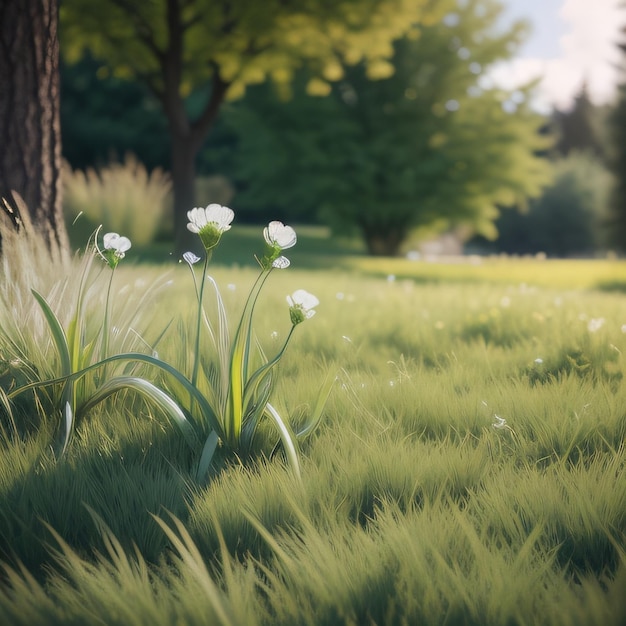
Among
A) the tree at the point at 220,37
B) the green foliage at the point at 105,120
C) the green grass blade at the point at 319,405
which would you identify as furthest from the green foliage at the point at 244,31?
the green foliage at the point at 105,120

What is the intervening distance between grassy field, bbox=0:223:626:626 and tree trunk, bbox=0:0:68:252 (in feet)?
3.39

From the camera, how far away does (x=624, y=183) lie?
23.8 metres

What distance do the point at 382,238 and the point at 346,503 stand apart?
51.9 feet

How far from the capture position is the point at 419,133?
16109 millimetres

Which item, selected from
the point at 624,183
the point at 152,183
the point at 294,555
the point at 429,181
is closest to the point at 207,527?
the point at 294,555

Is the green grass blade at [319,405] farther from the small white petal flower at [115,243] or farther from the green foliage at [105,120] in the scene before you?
the green foliage at [105,120]

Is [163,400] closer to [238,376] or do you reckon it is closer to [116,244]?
[238,376]

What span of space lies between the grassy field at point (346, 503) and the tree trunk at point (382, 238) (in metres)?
14.2

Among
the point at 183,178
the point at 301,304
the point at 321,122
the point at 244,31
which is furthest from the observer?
the point at 321,122

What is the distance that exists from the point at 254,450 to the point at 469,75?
50.8 ft

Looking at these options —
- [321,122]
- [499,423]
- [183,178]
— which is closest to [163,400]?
[499,423]

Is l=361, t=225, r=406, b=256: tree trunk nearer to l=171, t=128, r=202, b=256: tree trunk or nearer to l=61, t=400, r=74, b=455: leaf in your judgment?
l=171, t=128, r=202, b=256: tree trunk

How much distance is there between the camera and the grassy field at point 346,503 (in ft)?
4.65

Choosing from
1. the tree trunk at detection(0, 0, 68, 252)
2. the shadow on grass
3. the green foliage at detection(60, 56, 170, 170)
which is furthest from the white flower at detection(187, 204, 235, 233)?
the green foliage at detection(60, 56, 170, 170)
